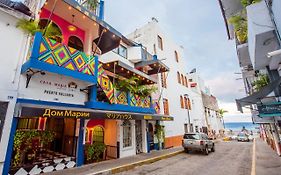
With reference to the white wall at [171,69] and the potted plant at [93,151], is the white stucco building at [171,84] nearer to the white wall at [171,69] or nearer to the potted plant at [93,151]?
the white wall at [171,69]

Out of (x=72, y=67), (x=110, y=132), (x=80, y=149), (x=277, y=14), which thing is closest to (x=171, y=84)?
(x=110, y=132)

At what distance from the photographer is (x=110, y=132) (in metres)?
11.6

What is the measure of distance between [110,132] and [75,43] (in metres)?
6.78

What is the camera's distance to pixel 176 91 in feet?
68.1

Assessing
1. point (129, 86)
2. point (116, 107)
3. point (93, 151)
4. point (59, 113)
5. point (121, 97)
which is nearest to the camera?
point (59, 113)

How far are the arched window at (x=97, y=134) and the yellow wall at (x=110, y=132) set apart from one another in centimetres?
43

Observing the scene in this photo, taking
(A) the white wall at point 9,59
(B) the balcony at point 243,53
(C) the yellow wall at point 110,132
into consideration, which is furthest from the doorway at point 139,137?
(B) the balcony at point 243,53

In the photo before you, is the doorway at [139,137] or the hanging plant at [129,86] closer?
the hanging plant at [129,86]

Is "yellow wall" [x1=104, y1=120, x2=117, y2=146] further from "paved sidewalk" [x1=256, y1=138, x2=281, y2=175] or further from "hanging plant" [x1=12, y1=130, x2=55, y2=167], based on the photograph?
"paved sidewalk" [x1=256, y1=138, x2=281, y2=175]

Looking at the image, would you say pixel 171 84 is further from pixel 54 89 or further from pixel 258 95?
pixel 54 89

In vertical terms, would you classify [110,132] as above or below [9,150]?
above

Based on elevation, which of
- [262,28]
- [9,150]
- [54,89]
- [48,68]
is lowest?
[9,150]

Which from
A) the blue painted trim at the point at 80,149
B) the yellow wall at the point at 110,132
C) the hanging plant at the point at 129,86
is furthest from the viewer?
the yellow wall at the point at 110,132

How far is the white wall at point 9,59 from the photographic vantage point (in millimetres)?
6090
